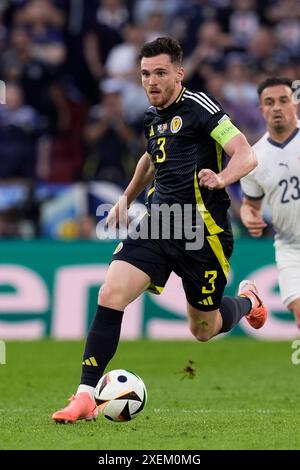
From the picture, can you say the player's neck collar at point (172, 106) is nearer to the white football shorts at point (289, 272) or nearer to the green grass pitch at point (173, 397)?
the green grass pitch at point (173, 397)

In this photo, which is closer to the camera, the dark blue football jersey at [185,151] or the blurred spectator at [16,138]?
the dark blue football jersey at [185,151]

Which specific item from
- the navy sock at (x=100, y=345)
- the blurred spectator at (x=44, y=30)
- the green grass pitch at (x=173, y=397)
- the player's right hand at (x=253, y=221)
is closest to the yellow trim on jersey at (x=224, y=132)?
the navy sock at (x=100, y=345)

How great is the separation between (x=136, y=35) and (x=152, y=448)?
12109 mm

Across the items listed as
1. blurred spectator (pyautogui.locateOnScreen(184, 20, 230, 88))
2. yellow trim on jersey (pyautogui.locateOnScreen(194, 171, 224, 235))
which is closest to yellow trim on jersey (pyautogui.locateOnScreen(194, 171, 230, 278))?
yellow trim on jersey (pyautogui.locateOnScreen(194, 171, 224, 235))

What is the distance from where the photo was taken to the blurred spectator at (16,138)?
50.6 feet

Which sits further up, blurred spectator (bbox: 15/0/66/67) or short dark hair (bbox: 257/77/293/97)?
blurred spectator (bbox: 15/0/66/67)

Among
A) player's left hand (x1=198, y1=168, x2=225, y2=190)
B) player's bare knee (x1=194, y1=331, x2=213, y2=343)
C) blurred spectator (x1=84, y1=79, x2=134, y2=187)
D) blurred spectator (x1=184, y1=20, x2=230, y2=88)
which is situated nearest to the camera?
player's left hand (x1=198, y1=168, x2=225, y2=190)

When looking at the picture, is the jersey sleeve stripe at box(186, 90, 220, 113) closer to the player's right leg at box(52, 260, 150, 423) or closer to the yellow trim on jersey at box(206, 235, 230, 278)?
the yellow trim on jersey at box(206, 235, 230, 278)

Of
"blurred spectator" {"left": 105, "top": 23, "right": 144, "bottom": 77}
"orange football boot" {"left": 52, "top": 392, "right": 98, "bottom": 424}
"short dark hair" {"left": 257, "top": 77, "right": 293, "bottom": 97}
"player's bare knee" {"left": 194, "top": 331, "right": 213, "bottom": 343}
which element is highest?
"blurred spectator" {"left": 105, "top": 23, "right": 144, "bottom": 77}

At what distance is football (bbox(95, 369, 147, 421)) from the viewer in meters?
6.73

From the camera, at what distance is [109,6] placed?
1775cm

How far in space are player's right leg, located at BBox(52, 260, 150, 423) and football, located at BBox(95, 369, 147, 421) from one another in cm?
8

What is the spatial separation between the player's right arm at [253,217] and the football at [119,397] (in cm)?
246

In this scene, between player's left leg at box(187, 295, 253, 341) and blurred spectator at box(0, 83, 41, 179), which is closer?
player's left leg at box(187, 295, 253, 341)
